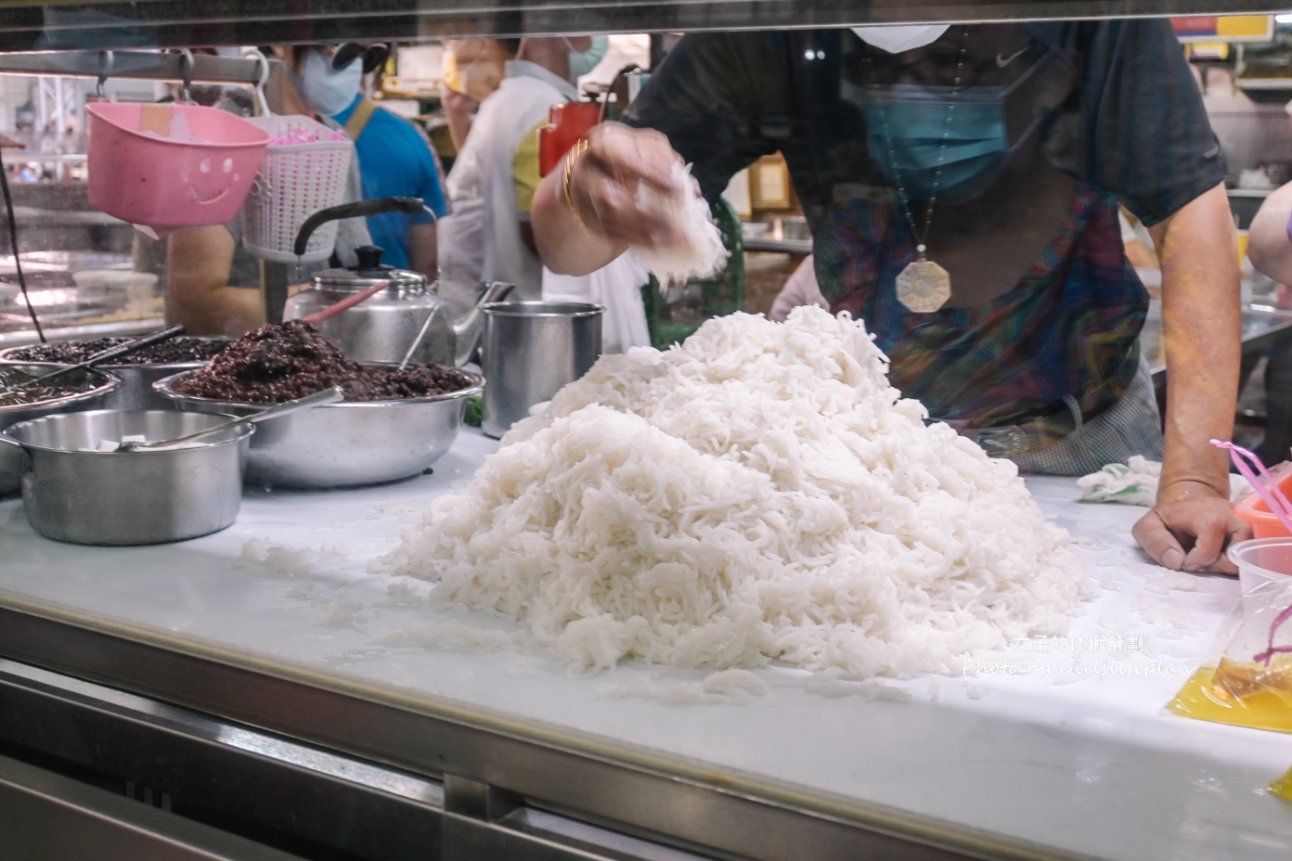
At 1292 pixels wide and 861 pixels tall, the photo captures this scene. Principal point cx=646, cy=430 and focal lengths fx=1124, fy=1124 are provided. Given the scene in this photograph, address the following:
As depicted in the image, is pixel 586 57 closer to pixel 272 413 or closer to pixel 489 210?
pixel 272 413

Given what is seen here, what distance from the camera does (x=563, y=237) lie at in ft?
6.89

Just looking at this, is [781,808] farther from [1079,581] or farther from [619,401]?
[619,401]

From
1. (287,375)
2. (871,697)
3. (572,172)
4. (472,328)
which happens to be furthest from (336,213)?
(871,697)

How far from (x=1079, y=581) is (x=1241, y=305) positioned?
1.95 ft

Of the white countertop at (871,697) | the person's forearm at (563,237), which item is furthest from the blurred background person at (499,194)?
the white countertop at (871,697)

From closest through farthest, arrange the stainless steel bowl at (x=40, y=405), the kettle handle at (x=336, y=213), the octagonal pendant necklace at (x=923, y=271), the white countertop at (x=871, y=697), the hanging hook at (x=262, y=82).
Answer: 1. the white countertop at (x=871, y=697)
2. the stainless steel bowl at (x=40, y=405)
3. the octagonal pendant necklace at (x=923, y=271)
4. the hanging hook at (x=262, y=82)
5. the kettle handle at (x=336, y=213)

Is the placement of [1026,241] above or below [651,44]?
below

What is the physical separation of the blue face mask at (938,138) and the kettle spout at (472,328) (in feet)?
2.99

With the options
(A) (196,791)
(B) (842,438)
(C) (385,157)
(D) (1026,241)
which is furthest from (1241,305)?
(C) (385,157)

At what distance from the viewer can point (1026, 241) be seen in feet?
6.81

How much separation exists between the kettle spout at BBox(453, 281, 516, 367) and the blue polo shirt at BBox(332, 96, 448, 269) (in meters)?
0.45

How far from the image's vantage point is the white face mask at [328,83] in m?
2.59

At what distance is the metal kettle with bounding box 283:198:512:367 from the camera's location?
7.98ft

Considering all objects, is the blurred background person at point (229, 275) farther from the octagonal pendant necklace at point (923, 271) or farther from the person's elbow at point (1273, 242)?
the person's elbow at point (1273, 242)
